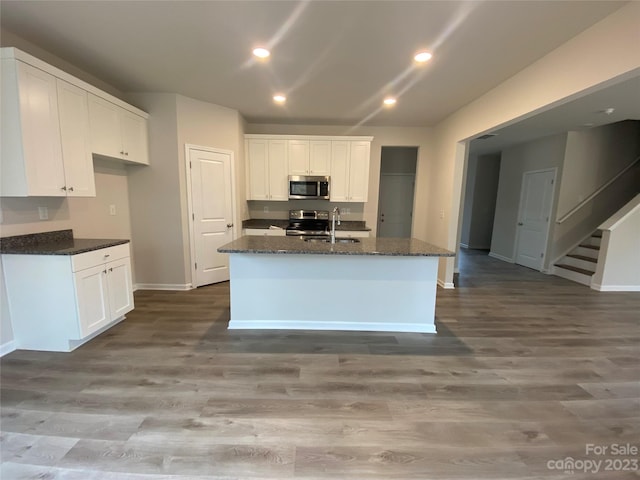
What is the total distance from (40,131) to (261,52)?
1996 millimetres

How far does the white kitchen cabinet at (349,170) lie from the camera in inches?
187

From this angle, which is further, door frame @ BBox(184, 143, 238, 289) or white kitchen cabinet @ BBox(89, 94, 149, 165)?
door frame @ BBox(184, 143, 238, 289)

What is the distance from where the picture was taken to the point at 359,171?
4.80 m

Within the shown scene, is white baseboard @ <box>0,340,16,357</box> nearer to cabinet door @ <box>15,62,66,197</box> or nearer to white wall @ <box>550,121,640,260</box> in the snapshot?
cabinet door @ <box>15,62,66,197</box>

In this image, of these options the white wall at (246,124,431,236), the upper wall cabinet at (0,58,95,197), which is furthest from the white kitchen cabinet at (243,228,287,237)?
the upper wall cabinet at (0,58,95,197)

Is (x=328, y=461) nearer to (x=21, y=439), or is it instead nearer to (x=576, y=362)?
(x=21, y=439)

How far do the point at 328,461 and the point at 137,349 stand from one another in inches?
77.8

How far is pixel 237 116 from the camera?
427 centimetres

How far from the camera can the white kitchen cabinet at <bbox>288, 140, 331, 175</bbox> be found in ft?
15.5

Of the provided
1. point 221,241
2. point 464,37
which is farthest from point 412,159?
point 221,241

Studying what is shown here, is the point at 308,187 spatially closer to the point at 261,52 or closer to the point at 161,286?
the point at 261,52

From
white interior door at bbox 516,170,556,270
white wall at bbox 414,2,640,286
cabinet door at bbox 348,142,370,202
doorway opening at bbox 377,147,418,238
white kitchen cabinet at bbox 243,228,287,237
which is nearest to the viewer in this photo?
white wall at bbox 414,2,640,286

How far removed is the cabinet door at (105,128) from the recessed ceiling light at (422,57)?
326 centimetres

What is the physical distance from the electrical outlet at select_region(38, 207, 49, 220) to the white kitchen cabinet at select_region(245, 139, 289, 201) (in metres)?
2.69
